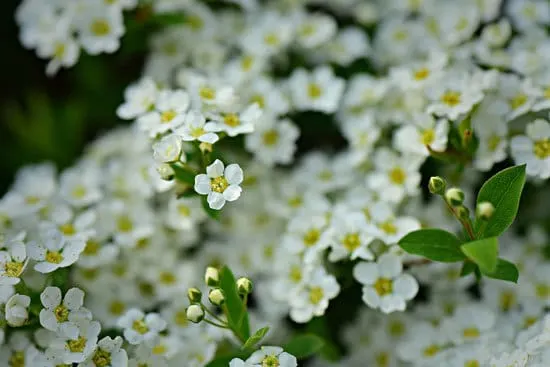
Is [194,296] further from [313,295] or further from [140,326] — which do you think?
[313,295]

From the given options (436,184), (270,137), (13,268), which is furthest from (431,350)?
(13,268)

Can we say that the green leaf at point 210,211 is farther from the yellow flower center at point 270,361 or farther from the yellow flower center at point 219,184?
the yellow flower center at point 270,361

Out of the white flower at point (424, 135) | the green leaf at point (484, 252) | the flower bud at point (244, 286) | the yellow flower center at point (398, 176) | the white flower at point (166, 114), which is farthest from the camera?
the yellow flower center at point (398, 176)

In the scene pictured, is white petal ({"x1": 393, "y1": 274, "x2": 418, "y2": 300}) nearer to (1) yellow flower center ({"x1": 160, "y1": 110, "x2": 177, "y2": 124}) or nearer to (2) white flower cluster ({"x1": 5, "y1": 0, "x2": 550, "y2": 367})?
(2) white flower cluster ({"x1": 5, "y1": 0, "x2": 550, "y2": 367})

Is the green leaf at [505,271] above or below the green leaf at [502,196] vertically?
below

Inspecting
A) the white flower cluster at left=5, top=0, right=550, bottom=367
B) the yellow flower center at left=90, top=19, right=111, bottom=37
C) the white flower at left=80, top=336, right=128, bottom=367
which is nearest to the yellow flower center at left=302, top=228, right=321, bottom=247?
the white flower cluster at left=5, top=0, right=550, bottom=367

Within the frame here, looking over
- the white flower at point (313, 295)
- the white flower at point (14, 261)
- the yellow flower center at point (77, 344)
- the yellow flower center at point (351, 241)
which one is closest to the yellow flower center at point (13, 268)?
the white flower at point (14, 261)
